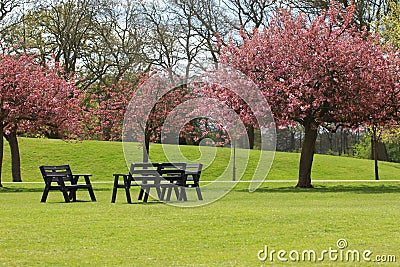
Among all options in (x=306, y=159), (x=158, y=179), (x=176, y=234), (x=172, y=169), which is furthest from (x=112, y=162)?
Result: (x=176, y=234)

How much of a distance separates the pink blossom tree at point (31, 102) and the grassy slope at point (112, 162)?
331 inches

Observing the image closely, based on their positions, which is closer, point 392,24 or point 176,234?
point 176,234

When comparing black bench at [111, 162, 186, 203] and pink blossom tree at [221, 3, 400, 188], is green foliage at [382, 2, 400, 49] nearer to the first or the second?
pink blossom tree at [221, 3, 400, 188]

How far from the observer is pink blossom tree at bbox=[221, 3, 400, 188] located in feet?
76.4

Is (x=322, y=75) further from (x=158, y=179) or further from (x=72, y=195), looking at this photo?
(x=72, y=195)

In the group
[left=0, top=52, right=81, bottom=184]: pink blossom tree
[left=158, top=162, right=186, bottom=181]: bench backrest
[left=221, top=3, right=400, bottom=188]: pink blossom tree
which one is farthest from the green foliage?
[left=158, top=162, right=186, bottom=181]: bench backrest

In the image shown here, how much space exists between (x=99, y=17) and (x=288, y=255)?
37.4 metres

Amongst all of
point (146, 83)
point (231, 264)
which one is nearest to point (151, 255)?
point (231, 264)

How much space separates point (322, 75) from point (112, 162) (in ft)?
55.6

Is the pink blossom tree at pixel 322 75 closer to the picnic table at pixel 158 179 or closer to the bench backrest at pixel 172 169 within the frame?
the bench backrest at pixel 172 169

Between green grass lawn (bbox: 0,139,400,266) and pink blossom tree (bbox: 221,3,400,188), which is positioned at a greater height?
pink blossom tree (bbox: 221,3,400,188)

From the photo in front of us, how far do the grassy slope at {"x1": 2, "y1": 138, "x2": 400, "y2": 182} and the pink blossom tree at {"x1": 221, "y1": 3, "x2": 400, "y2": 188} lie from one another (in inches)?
453

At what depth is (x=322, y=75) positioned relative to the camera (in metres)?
23.3

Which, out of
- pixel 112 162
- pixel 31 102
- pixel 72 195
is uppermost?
pixel 31 102
